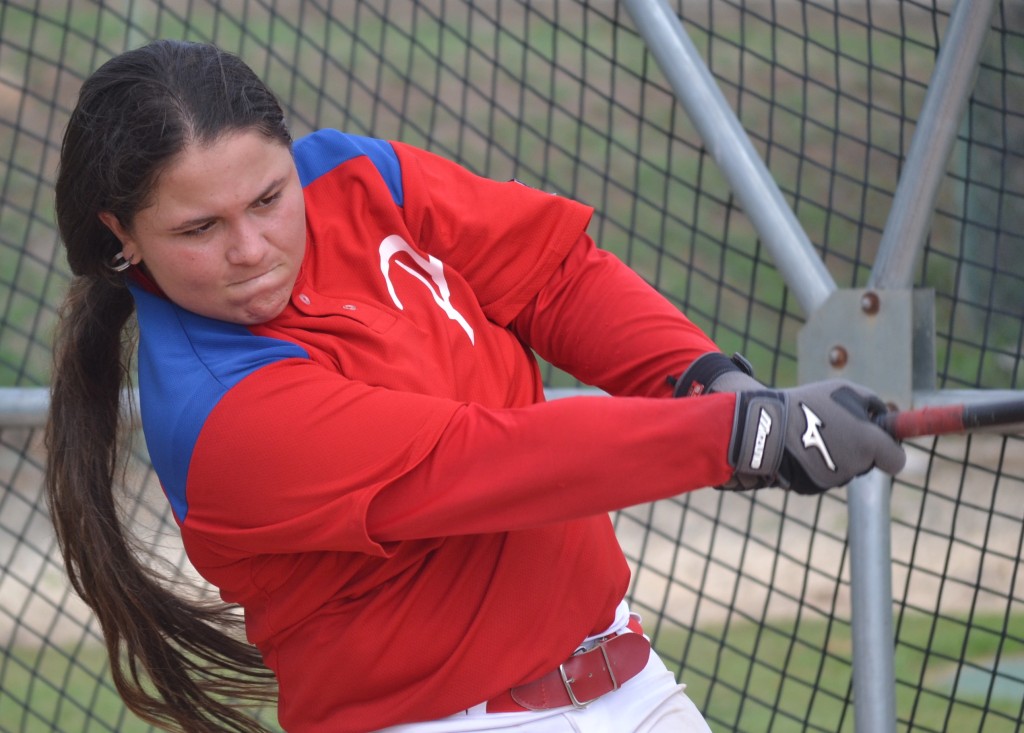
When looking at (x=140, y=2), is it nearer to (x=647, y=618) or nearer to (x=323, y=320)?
(x=647, y=618)

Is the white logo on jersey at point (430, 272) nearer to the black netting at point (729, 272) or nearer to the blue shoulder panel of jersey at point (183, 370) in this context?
the blue shoulder panel of jersey at point (183, 370)

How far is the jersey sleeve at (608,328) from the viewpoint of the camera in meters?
1.69

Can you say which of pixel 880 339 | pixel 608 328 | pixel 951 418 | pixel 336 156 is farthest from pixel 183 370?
pixel 880 339

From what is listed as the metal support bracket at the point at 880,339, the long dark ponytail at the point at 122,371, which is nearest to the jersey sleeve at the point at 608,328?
the long dark ponytail at the point at 122,371

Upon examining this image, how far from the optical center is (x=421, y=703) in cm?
153

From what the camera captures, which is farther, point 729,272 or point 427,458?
point 729,272

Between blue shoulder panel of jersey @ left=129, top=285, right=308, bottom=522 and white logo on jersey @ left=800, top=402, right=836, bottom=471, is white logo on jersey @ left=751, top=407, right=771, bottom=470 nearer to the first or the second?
white logo on jersey @ left=800, top=402, right=836, bottom=471

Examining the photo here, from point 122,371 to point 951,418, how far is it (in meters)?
1.07

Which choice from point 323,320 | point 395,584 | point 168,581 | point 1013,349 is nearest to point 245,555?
point 395,584

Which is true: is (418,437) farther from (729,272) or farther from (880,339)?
(729,272)

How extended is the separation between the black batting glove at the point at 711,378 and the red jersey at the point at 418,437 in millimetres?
38

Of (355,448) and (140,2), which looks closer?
(355,448)

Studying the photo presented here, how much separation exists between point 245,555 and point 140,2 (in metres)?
5.99

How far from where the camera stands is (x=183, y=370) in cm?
143
